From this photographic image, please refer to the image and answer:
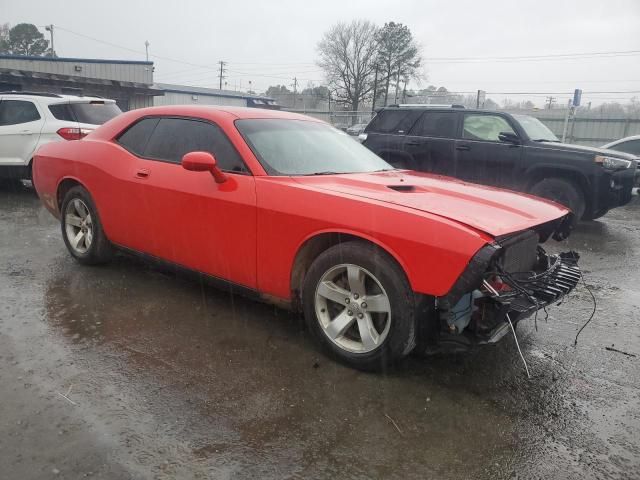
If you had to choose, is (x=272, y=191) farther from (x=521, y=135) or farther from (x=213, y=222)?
(x=521, y=135)

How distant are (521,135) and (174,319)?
619 cm

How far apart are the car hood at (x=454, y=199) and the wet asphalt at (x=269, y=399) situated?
95cm

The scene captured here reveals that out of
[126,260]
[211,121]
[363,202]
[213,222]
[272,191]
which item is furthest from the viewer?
[126,260]

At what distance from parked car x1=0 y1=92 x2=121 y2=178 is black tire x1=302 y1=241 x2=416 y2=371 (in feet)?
21.4

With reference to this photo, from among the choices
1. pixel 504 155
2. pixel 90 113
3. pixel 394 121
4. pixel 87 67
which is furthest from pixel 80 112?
pixel 87 67

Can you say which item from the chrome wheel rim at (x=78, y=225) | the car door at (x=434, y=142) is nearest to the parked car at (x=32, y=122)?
the chrome wheel rim at (x=78, y=225)

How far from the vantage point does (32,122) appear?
320 inches

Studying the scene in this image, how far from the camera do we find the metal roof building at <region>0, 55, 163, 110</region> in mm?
21688

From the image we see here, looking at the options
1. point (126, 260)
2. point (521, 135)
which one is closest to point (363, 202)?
point (126, 260)

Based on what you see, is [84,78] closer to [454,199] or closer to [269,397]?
[454,199]

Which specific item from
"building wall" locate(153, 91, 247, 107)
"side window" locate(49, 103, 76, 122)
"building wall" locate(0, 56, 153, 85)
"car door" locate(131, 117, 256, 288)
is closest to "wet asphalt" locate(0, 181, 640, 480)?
"car door" locate(131, 117, 256, 288)

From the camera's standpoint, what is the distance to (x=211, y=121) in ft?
12.3

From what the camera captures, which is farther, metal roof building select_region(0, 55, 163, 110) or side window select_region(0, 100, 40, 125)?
metal roof building select_region(0, 55, 163, 110)

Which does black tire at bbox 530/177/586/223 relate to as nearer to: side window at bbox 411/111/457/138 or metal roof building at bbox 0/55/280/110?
side window at bbox 411/111/457/138
